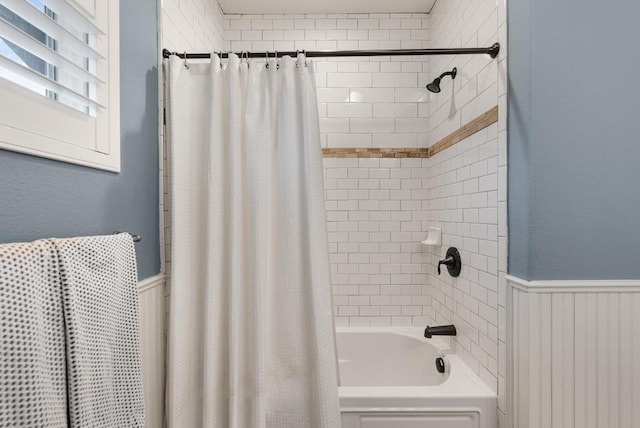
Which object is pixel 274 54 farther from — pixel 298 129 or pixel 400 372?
pixel 400 372

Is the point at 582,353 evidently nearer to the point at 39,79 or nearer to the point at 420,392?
the point at 420,392

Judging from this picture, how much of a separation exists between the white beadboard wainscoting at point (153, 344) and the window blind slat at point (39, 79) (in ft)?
2.12

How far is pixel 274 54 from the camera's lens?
136 cm

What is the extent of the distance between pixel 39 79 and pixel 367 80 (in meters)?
1.94

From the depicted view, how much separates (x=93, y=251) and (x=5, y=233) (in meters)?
0.16

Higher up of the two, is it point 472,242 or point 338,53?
point 338,53

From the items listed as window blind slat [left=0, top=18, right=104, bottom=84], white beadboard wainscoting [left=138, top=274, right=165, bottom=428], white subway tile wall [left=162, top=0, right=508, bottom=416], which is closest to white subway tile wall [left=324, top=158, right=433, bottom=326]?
white subway tile wall [left=162, top=0, right=508, bottom=416]

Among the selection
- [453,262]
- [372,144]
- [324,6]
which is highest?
[324,6]

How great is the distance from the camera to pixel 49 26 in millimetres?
781

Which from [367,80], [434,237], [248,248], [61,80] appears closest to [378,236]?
[434,237]

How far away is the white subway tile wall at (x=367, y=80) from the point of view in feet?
7.58

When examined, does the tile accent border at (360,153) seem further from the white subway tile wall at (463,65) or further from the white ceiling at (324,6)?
the white ceiling at (324,6)

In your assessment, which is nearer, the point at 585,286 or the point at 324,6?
the point at 585,286

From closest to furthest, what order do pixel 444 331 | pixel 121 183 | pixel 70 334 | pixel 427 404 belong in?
pixel 70 334 → pixel 121 183 → pixel 427 404 → pixel 444 331
